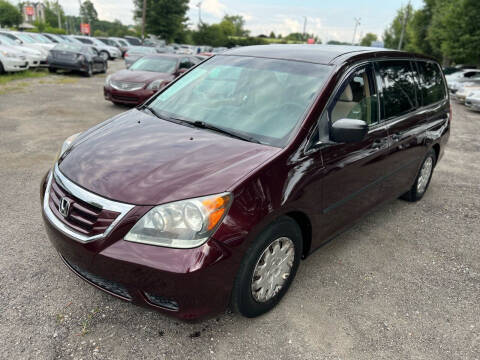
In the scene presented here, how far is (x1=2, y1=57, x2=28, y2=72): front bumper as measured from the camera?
14288 mm

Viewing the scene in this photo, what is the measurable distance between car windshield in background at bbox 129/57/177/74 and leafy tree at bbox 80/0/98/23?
107898 mm

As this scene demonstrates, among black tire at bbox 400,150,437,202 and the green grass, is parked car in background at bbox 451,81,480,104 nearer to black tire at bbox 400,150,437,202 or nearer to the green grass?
black tire at bbox 400,150,437,202

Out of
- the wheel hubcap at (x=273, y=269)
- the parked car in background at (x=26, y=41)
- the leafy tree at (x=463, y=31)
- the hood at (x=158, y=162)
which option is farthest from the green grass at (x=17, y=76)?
the leafy tree at (x=463, y=31)

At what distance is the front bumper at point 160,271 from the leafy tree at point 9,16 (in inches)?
2820

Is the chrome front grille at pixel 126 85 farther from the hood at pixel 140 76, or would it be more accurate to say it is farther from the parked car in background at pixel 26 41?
the parked car in background at pixel 26 41

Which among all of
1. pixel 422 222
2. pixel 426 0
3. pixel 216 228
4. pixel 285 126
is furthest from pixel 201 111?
pixel 426 0

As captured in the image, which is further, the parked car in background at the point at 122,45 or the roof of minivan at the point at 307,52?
the parked car in background at the point at 122,45

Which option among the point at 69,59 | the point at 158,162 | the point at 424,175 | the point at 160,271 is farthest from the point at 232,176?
the point at 69,59

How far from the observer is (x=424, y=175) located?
5.03 meters

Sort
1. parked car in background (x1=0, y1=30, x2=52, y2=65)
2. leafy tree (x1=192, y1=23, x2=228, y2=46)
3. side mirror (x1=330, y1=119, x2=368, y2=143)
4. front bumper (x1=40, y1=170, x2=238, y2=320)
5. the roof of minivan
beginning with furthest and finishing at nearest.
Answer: leafy tree (x1=192, y1=23, x2=228, y2=46) < parked car in background (x1=0, y1=30, x2=52, y2=65) < the roof of minivan < side mirror (x1=330, y1=119, x2=368, y2=143) < front bumper (x1=40, y1=170, x2=238, y2=320)

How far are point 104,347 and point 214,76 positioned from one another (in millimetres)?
2407

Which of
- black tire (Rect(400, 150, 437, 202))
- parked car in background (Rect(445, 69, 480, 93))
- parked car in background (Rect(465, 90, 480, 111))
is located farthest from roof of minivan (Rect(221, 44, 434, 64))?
parked car in background (Rect(445, 69, 480, 93))

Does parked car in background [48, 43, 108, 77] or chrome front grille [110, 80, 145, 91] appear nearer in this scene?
chrome front grille [110, 80, 145, 91]

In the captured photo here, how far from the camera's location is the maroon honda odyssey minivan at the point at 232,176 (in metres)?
2.16
